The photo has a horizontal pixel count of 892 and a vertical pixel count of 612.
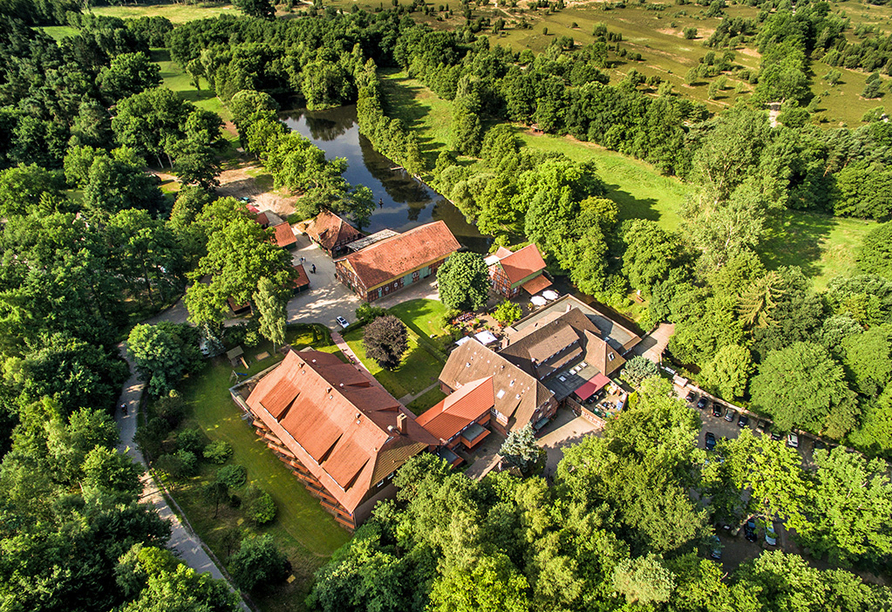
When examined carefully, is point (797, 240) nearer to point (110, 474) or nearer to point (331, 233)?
point (331, 233)

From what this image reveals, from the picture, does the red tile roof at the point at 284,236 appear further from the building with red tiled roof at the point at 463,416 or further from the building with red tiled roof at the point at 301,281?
the building with red tiled roof at the point at 463,416

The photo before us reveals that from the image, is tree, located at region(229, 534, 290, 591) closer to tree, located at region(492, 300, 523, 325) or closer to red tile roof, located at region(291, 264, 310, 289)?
red tile roof, located at region(291, 264, 310, 289)

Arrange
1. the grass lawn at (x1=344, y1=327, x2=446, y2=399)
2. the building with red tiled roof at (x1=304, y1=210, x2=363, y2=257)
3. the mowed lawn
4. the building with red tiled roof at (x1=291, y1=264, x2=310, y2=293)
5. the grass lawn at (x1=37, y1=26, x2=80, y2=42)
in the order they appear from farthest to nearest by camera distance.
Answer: the grass lawn at (x1=37, y1=26, x2=80, y2=42) → the building with red tiled roof at (x1=304, y1=210, x2=363, y2=257) → the building with red tiled roof at (x1=291, y1=264, x2=310, y2=293) → the mowed lawn → the grass lawn at (x1=344, y1=327, x2=446, y2=399)

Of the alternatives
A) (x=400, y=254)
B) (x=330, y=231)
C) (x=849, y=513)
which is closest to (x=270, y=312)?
(x=400, y=254)

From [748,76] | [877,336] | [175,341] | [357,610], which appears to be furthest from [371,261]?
[748,76]

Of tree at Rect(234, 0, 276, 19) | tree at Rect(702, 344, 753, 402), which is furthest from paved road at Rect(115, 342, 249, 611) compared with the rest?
tree at Rect(234, 0, 276, 19)

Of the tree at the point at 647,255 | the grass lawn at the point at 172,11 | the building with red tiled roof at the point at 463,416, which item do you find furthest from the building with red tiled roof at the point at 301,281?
the grass lawn at the point at 172,11

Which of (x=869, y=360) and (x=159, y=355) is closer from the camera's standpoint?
(x=869, y=360)
